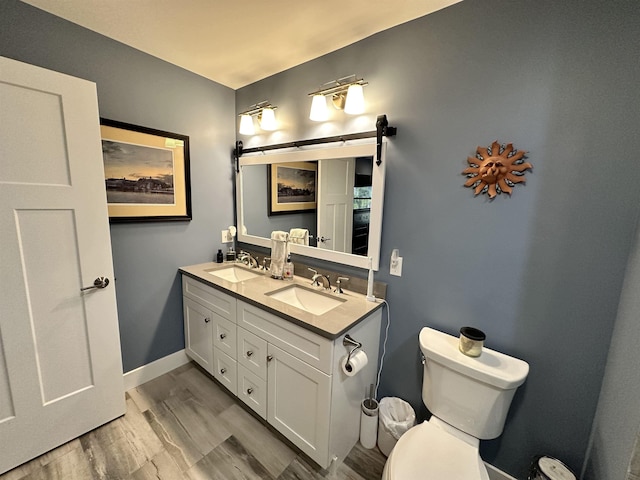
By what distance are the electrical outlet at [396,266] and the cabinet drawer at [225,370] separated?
122cm

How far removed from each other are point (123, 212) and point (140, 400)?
4.47 ft

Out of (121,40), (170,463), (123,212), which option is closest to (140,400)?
(170,463)

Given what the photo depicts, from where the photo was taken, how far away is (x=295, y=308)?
4.81ft

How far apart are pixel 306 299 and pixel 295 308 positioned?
1.15 feet

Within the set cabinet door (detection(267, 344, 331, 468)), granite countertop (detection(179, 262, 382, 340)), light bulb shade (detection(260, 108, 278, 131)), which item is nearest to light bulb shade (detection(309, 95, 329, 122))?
light bulb shade (detection(260, 108, 278, 131))

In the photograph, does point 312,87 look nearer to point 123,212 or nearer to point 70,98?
point 70,98

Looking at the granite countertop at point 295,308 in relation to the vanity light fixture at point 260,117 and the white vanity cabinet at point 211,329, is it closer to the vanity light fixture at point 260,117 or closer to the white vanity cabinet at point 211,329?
the white vanity cabinet at point 211,329

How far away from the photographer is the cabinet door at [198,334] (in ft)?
6.51

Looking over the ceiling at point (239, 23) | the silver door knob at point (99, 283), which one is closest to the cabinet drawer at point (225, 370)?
the silver door knob at point (99, 283)

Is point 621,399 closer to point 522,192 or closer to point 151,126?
point 522,192

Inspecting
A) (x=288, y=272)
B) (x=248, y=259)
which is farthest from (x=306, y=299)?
(x=248, y=259)

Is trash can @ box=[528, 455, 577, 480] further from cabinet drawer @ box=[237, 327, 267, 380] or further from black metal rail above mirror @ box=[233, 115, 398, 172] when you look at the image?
black metal rail above mirror @ box=[233, 115, 398, 172]

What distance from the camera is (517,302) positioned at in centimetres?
124

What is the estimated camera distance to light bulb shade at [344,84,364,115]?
1.54 m
